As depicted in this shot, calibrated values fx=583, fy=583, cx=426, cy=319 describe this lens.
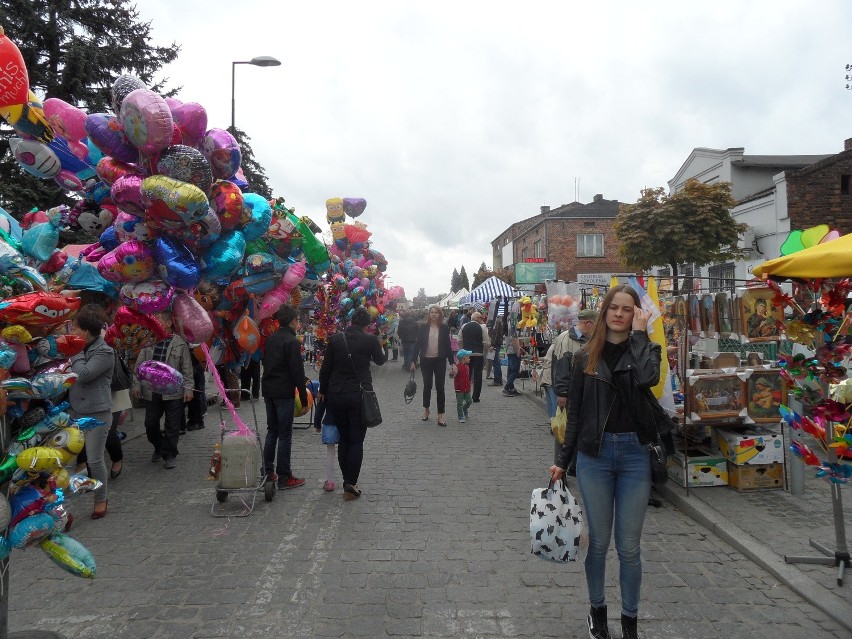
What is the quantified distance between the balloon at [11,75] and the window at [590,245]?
41.6 metres

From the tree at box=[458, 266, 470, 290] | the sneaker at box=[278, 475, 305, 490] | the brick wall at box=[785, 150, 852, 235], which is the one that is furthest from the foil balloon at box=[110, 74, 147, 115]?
the tree at box=[458, 266, 470, 290]

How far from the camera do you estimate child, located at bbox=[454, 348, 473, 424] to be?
32.2ft

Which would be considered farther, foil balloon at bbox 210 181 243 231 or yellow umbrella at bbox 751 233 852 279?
foil balloon at bbox 210 181 243 231

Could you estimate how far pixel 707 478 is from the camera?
5930mm

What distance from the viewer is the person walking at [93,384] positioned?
17.3 ft

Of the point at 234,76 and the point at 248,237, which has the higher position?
the point at 234,76

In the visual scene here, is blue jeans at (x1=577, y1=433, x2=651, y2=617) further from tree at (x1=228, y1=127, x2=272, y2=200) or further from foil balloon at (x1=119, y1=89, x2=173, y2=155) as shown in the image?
tree at (x1=228, y1=127, x2=272, y2=200)

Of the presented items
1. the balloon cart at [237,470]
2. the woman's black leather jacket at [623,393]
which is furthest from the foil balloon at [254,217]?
the woman's black leather jacket at [623,393]

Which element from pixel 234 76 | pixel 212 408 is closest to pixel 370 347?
pixel 212 408

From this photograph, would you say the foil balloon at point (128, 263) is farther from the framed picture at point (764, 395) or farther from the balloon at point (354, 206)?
the balloon at point (354, 206)

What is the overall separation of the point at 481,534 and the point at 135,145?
4.70 m

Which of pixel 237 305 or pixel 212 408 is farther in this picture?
A: pixel 212 408

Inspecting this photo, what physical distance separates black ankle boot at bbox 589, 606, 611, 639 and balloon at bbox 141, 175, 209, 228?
451cm

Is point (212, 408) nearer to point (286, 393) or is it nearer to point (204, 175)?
point (286, 393)
